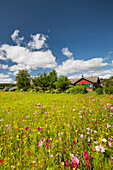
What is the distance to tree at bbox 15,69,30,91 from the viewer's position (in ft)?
97.0

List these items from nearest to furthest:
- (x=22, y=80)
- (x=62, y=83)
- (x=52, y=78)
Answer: (x=62, y=83), (x=52, y=78), (x=22, y=80)

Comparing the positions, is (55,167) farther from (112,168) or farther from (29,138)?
(29,138)

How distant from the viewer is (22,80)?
2978cm

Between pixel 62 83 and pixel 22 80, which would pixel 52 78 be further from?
pixel 22 80

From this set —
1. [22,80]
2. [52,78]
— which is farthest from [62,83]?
[22,80]

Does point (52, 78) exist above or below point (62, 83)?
above

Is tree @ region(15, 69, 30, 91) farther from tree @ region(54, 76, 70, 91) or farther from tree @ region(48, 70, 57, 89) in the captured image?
tree @ region(54, 76, 70, 91)

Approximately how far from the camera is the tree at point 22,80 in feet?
97.0

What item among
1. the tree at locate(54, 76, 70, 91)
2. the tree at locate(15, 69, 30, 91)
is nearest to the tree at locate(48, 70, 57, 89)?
the tree at locate(54, 76, 70, 91)

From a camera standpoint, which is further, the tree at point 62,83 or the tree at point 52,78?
the tree at point 52,78

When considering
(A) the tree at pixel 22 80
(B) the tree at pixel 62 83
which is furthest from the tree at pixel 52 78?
(A) the tree at pixel 22 80

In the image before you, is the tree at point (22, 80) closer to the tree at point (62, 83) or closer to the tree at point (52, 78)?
the tree at point (52, 78)

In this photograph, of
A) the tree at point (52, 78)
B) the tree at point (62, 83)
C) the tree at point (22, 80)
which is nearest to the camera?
the tree at point (62, 83)

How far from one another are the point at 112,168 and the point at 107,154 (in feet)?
0.72
